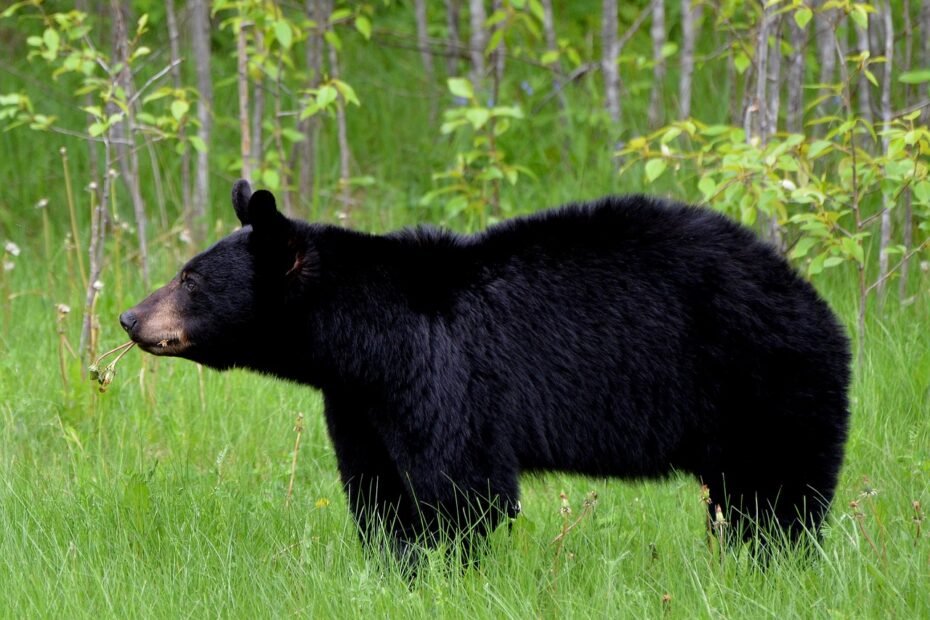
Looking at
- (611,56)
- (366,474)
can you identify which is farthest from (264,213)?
(611,56)

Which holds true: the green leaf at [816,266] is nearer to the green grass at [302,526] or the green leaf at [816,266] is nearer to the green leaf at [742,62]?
the green grass at [302,526]

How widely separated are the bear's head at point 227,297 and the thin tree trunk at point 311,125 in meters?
4.31

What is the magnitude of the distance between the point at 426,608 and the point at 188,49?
8.41 metres

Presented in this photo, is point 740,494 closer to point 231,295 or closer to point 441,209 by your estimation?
point 231,295

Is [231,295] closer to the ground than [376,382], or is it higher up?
higher up

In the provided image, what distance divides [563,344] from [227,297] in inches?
44.0

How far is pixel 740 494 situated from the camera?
3912 millimetres

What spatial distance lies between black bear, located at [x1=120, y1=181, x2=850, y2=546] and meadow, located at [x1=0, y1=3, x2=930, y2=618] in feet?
0.66

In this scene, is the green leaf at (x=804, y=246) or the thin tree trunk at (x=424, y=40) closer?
the green leaf at (x=804, y=246)

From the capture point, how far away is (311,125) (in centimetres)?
873

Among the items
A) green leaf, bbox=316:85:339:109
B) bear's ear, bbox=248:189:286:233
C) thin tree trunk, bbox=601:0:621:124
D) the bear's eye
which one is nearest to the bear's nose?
the bear's eye

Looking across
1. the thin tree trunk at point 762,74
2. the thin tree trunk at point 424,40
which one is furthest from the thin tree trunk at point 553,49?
the thin tree trunk at point 762,74

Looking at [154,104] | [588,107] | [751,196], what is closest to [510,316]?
[751,196]

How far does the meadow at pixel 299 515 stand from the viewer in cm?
339
